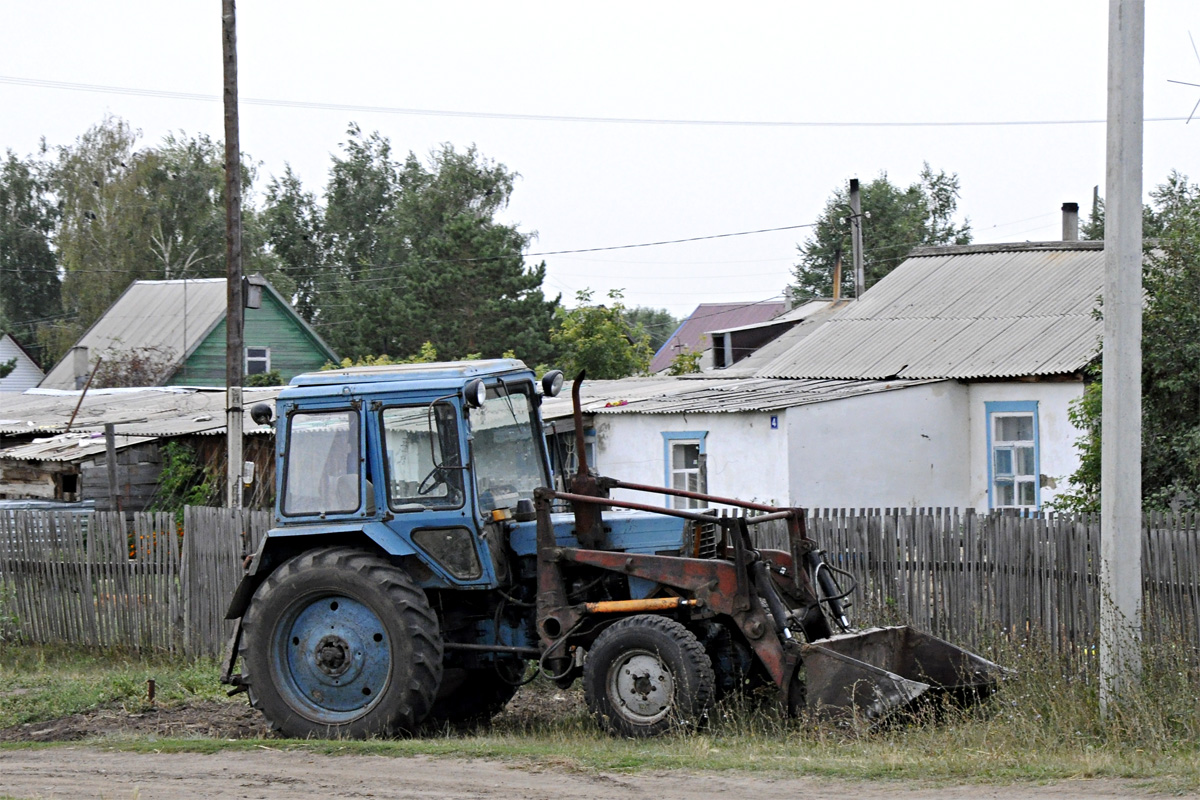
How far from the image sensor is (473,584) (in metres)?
8.26

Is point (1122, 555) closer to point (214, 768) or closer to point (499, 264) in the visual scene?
point (214, 768)

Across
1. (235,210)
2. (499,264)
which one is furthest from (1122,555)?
(499,264)

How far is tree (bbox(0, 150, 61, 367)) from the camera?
56.1 metres

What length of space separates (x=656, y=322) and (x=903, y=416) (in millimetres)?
72984

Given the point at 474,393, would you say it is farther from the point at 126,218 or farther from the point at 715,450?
the point at 126,218

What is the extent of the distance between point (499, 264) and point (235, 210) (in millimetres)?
26384

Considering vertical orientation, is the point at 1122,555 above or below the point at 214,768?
above

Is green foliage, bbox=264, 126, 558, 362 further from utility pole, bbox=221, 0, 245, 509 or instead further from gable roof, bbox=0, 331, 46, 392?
utility pole, bbox=221, 0, 245, 509

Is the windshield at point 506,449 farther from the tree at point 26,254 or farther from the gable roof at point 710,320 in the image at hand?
the tree at point 26,254

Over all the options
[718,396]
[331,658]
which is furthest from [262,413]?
[718,396]

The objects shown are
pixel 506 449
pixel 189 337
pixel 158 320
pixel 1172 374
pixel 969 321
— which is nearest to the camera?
pixel 506 449

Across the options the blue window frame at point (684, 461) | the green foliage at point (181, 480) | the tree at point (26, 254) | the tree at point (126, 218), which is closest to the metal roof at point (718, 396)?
the blue window frame at point (684, 461)

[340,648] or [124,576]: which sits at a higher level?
→ [124,576]

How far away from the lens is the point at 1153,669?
7.69 metres
